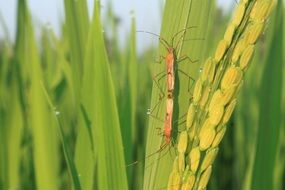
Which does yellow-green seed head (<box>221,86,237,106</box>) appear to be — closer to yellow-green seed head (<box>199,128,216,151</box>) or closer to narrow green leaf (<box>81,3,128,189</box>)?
yellow-green seed head (<box>199,128,216,151</box>)

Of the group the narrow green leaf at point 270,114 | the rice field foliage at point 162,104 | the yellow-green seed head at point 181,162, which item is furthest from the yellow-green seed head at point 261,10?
the narrow green leaf at point 270,114

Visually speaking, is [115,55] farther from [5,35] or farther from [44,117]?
[44,117]

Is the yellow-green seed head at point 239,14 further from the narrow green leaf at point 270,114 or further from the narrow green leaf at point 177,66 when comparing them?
the narrow green leaf at point 270,114

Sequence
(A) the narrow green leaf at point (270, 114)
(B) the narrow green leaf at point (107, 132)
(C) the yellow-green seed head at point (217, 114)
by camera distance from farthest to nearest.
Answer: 1. (A) the narrow green leaf at point (270, 114)
2. (B) the narrow green leaf at point (107, 132)
3. (C) the yellow-green seed head at point (217, 114)

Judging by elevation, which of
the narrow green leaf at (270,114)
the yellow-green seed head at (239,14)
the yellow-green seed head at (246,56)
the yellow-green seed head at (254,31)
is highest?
the yellow-green seed head at (239,14)

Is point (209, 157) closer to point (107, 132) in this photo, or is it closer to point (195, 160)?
point (195, 160)

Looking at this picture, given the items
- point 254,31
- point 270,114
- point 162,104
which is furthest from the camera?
point 270,114

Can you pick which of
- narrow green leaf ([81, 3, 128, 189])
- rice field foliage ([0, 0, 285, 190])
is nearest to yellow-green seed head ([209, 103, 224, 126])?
rice field foliage ([0, 0, 285, 190])

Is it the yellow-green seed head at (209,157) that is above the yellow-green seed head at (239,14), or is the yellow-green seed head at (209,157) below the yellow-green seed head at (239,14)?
below

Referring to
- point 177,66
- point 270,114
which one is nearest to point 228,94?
point 177,66

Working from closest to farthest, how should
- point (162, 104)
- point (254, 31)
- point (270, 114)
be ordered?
point (254, 31) → point (162, 104) → point (270, 114)

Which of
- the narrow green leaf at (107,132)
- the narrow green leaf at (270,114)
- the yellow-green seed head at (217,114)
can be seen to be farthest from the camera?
the narrow green leaf at (270,114)

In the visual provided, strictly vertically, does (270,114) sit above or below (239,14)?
below
